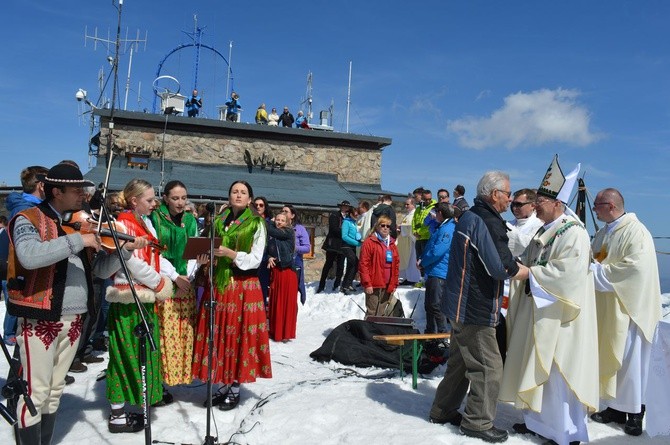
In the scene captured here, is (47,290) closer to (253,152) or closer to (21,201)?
(21,201)

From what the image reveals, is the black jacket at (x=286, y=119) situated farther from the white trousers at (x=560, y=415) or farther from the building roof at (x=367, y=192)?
the white trousers at (x=560, y=415)

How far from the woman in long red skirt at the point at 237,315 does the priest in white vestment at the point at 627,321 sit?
3.03 m

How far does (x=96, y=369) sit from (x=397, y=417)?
11.6 ft

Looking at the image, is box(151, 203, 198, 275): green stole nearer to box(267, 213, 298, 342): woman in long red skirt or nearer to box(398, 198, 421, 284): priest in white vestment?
box(267, 213, 298, 342): woman in long red skirt

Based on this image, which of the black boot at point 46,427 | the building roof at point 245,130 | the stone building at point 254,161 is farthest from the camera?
the building roof at point 245,130

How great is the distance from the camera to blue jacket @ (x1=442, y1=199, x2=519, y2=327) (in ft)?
13.4

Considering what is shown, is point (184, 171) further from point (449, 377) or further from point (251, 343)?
point (449, 377)

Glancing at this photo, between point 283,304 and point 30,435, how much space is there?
4849 mm

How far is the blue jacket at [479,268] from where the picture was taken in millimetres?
4090

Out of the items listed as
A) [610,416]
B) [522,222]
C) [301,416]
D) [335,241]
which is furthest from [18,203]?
[335,241]

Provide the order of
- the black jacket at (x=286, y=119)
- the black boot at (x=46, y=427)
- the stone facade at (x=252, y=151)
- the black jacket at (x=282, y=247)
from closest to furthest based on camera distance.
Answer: the black boot at (x=46, y=427) → the black jacket at (x=282, y=247) → the stone facade at (x=252, y=151) → the black jacket at (x=286, y=119)

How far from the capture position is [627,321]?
4.78m

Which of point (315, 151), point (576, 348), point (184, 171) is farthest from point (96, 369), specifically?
point (315, 151)

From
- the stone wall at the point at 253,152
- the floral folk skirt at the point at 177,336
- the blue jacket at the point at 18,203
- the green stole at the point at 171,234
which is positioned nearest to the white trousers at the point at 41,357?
the floral folk skirt at the point at 177,336
